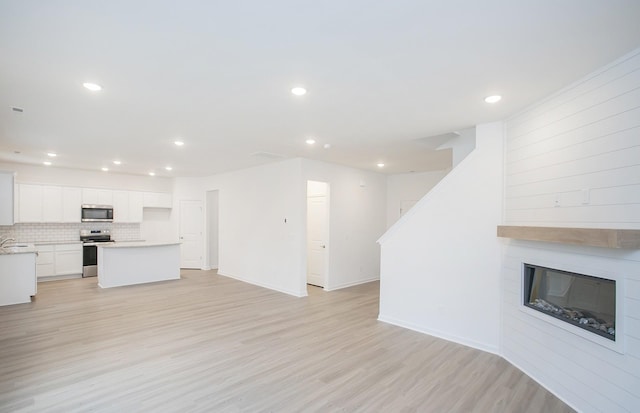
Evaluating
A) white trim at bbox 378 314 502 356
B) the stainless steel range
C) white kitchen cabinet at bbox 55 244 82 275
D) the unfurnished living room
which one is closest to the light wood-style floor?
the unfurnished living room

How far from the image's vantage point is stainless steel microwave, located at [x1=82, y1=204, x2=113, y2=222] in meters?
8.05

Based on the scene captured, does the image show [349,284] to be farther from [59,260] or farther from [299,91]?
[59,260]

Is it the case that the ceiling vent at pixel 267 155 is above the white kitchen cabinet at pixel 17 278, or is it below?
above

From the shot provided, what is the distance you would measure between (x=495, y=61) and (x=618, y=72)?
94 cm

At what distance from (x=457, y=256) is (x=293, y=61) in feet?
10.2

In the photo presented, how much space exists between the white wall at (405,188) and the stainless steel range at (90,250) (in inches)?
305

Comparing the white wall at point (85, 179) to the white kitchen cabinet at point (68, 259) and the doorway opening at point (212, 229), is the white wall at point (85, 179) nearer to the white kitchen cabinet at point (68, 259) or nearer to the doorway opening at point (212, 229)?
the doorway opening at point (212, 229)

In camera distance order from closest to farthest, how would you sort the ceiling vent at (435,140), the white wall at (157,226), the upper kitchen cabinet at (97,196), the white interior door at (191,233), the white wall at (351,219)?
the ceiling vent at (435,140), the white wall at (351,219), the upper kitchen cabinet at (97,196), the white wall at (157,226), the white interior door at (191,233)

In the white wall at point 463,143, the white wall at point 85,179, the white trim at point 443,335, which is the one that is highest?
the white wall at point 463,143

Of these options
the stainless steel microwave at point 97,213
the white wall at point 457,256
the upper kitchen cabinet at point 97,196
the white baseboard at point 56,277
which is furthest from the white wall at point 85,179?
the white wall at point 457,256

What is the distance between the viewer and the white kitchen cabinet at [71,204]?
307 inches

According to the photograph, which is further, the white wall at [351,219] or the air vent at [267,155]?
the white wall at [351,219]

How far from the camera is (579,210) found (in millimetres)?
2699

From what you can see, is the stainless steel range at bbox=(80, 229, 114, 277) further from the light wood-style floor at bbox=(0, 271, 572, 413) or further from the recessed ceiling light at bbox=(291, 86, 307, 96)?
the recessed ceiling light at bbox=(291, 86, 307, 96)
